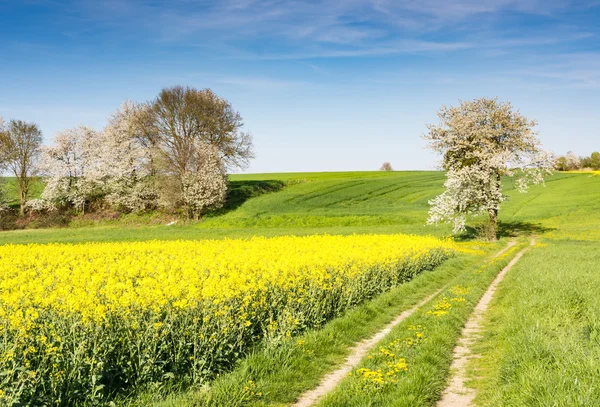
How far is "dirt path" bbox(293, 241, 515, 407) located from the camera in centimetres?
713

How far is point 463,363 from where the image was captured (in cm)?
859

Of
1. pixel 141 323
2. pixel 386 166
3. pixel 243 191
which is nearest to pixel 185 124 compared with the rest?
pixel 243 191

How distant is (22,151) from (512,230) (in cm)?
5870

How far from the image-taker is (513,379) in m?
6.76

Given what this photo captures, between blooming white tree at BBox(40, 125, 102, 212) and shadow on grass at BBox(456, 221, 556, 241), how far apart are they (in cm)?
4612

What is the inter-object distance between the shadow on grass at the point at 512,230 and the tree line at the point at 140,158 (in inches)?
1146

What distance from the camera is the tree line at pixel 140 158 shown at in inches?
2084

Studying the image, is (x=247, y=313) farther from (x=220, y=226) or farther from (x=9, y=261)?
(x=220, y=226)

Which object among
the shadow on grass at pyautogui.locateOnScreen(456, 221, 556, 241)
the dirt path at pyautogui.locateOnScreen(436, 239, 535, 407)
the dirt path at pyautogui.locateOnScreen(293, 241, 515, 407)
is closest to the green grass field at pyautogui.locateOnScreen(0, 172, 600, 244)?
the shadow on grass at pyautogui.locateOnScreen(456, 221, 556, 241)

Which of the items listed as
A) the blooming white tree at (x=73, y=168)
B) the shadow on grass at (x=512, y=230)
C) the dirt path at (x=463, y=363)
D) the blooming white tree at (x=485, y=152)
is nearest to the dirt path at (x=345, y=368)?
the dirt path at (x=463, y=363)

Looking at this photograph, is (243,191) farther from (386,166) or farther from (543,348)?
(386,166)

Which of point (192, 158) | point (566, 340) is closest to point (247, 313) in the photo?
point (566, 340)

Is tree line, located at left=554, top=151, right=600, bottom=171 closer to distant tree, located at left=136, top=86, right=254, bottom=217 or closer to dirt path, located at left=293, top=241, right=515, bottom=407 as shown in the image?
distant tree, located at left=136, top=86, right=254, bottom=217

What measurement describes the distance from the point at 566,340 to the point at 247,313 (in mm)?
5845
